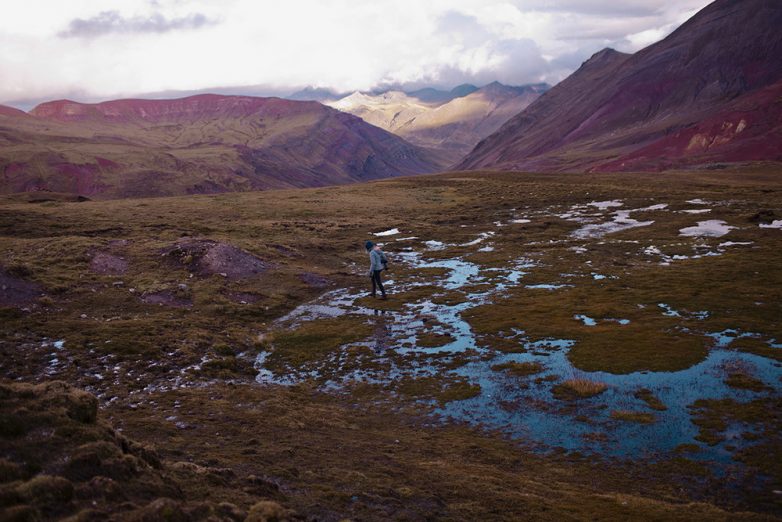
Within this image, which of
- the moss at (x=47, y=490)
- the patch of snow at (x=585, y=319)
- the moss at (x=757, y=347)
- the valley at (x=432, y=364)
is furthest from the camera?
the patch of snow at (x=585, y=319)

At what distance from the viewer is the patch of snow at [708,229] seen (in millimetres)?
50438

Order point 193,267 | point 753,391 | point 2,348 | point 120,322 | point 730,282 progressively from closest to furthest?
point 753,391
point 2,348
point 120,322
point 730,282
point 193,267

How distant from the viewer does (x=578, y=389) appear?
2003 cm

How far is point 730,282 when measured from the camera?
3284 centimetres

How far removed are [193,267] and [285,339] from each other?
50.0ft

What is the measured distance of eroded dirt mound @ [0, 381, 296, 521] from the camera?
8344 millimetres

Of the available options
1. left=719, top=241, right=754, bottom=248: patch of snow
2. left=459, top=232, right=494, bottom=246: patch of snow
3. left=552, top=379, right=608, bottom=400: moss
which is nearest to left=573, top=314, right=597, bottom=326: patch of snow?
left=552, top=379, right=608, bottom=400: moss

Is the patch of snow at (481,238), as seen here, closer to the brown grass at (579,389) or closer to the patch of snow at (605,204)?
the patch of snow at (605,204)

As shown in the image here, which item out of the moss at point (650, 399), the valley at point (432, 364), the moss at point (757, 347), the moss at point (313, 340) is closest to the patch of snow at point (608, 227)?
the valley at point (432, 364)

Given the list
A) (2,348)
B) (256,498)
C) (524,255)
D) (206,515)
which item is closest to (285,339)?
(2,348)

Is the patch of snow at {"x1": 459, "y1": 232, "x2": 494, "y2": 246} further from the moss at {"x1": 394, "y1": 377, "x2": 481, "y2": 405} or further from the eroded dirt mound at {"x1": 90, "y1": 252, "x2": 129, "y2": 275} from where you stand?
the moss at {"x1": 394, "y1": 377, "x2": 481, "y2": 405}

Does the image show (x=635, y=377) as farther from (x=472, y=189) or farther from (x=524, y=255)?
(x=472, y=189)

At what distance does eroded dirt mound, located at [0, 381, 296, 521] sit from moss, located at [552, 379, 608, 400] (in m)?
12.5

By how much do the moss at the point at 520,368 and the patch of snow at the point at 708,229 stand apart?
36150mm
